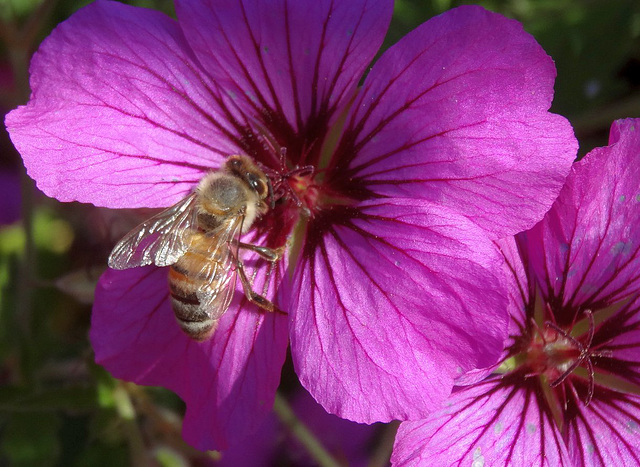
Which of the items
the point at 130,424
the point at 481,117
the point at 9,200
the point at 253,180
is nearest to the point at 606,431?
the point at 481,117

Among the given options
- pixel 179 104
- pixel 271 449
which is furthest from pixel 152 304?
pixel 271 449

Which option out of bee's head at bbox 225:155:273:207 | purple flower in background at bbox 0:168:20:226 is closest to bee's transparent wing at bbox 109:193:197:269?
bee's head at bbox 225:155:273:207

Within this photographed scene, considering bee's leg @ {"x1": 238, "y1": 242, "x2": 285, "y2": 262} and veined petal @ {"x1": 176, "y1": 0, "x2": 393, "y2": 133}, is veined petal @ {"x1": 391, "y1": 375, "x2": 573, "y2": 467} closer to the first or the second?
bee's leg @ {"x1": 238, "y1": 242, "x2": 285, "y2": 262}

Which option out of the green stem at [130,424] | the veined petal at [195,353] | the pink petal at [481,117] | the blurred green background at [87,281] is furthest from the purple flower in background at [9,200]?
the pink petal at [481,117]

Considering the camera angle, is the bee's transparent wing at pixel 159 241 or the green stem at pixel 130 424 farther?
the green stem at pixel 130 424

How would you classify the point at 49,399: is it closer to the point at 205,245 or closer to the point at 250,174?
the point at 205,245

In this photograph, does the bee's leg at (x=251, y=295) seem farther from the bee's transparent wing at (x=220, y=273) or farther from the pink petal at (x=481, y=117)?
the pink petal at (x=481, y=117)

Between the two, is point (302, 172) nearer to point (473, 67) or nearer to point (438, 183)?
point (438, 183)

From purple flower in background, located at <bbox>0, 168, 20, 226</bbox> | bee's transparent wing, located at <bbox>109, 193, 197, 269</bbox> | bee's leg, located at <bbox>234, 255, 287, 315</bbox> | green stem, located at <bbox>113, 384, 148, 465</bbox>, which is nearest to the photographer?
bee's transparent wing, located at <bbox>109, 193, 197, 269</bbox>
